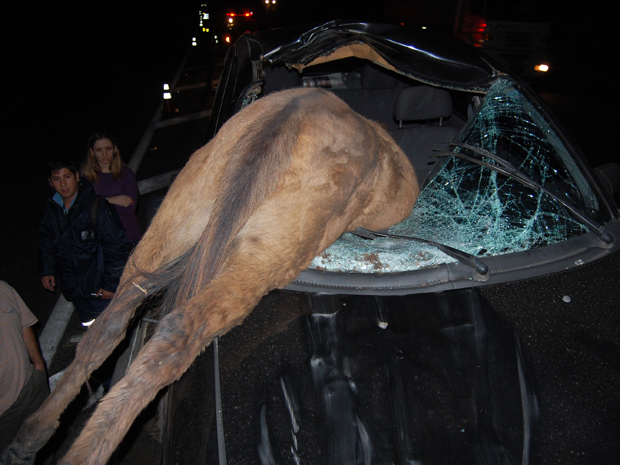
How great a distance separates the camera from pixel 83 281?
10.7 ft

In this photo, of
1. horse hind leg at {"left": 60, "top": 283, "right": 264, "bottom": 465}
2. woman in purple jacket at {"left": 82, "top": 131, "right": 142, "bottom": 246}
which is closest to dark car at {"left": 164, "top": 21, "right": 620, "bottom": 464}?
horse hind leg at {"left": 60, "top": 283, "right": 264, "bottom": 465}

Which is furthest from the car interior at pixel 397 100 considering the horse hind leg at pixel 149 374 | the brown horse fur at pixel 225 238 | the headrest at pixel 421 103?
the horse hind leg at pixel 149 374

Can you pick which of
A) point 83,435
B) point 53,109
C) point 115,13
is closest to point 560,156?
point 83,435

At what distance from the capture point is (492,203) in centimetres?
250

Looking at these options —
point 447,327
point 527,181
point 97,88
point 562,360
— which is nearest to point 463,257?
point 447,327

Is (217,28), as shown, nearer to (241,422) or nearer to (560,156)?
(560,156)

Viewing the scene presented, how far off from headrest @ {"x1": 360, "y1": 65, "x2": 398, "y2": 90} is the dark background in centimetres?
176

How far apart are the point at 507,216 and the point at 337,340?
1.39m

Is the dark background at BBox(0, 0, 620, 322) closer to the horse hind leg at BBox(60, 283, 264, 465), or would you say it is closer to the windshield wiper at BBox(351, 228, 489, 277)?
the horse hind leg at BBox(60, 283, 264, 465)

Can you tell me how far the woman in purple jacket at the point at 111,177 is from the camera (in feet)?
12.8

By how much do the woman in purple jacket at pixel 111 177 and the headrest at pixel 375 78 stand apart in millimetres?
2804

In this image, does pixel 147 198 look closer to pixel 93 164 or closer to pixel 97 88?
pixel 93 164

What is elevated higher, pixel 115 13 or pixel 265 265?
pixel 115 13

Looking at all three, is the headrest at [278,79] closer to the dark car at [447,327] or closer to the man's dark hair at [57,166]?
the dark car at [447,327]
